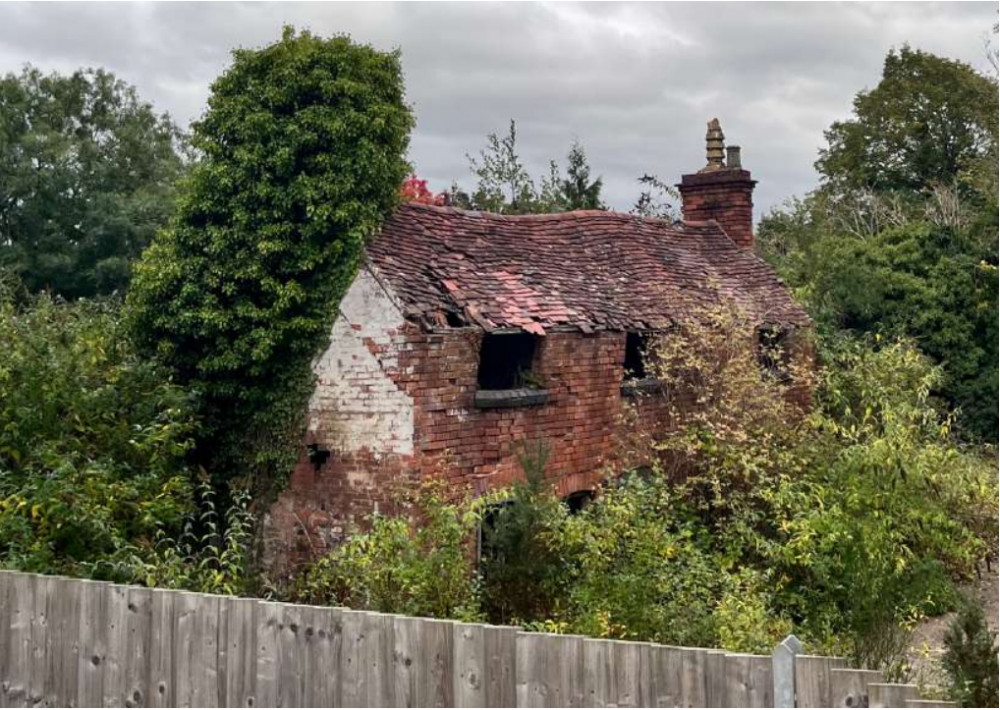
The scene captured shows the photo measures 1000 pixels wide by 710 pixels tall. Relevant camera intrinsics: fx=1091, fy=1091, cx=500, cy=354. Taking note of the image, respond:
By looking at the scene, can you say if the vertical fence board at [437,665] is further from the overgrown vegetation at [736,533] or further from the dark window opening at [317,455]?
the dark window opening at [317,455]

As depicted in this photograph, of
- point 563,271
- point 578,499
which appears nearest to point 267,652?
point 578,499

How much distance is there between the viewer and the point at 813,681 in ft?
17.8

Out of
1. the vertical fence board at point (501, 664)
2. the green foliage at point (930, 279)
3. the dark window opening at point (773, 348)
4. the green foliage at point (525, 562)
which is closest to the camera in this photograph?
the vertical fence board at point (501, 664)

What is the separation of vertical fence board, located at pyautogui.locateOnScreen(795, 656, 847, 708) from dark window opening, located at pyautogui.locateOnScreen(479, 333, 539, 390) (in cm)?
792

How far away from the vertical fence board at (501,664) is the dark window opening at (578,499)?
305 inches

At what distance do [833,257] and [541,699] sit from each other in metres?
21.2

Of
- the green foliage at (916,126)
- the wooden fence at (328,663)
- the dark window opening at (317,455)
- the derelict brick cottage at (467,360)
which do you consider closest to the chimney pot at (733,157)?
the derelict brick cottage at (467,360)

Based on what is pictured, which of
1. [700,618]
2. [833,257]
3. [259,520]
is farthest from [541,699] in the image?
[833,257]

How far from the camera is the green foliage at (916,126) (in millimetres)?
39812

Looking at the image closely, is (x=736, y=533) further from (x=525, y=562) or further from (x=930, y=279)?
(x=930, y=279)

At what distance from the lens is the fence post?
543 cm

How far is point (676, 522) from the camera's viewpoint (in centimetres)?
1316

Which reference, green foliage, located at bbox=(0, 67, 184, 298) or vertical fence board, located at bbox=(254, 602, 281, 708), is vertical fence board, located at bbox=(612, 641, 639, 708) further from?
green foliage, located at bbox=(0, 67, 184, 298)

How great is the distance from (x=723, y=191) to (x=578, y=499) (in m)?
8.59
